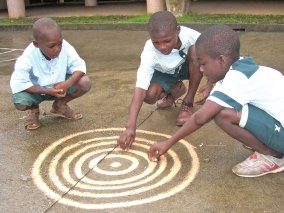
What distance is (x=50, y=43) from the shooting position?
3.26 meters

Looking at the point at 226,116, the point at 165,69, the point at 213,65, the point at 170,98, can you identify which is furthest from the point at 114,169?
the point at 170,98

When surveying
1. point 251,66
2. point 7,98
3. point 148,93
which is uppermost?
point 251,66

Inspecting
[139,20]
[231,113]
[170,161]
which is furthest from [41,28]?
[139,20]

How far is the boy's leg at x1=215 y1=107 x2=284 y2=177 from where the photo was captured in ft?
8.08

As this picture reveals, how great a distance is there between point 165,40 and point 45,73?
1.08 m

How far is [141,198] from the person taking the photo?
2.44 meters

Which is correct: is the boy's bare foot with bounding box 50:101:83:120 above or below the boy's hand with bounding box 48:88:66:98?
below

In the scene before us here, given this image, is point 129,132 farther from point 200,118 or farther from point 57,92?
point 57,92

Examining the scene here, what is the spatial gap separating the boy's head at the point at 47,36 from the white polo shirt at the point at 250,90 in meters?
1.41

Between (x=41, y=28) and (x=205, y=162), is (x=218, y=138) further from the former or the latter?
(x=41, y=28)

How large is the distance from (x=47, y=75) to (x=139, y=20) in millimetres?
6829

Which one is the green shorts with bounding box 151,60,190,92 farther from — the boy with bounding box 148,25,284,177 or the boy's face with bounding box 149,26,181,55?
the boy with bounding box 148,25,284,177

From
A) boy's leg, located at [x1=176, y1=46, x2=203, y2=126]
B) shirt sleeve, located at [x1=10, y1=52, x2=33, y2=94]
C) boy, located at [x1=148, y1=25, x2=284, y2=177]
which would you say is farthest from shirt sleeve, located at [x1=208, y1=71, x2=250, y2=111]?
shirt sleeve, located at [x1=10, y1=52, x2=33, y2=94]

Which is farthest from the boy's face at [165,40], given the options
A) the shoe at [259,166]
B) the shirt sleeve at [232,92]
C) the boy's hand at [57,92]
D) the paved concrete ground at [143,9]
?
the paved concrete ground at [143,9]
